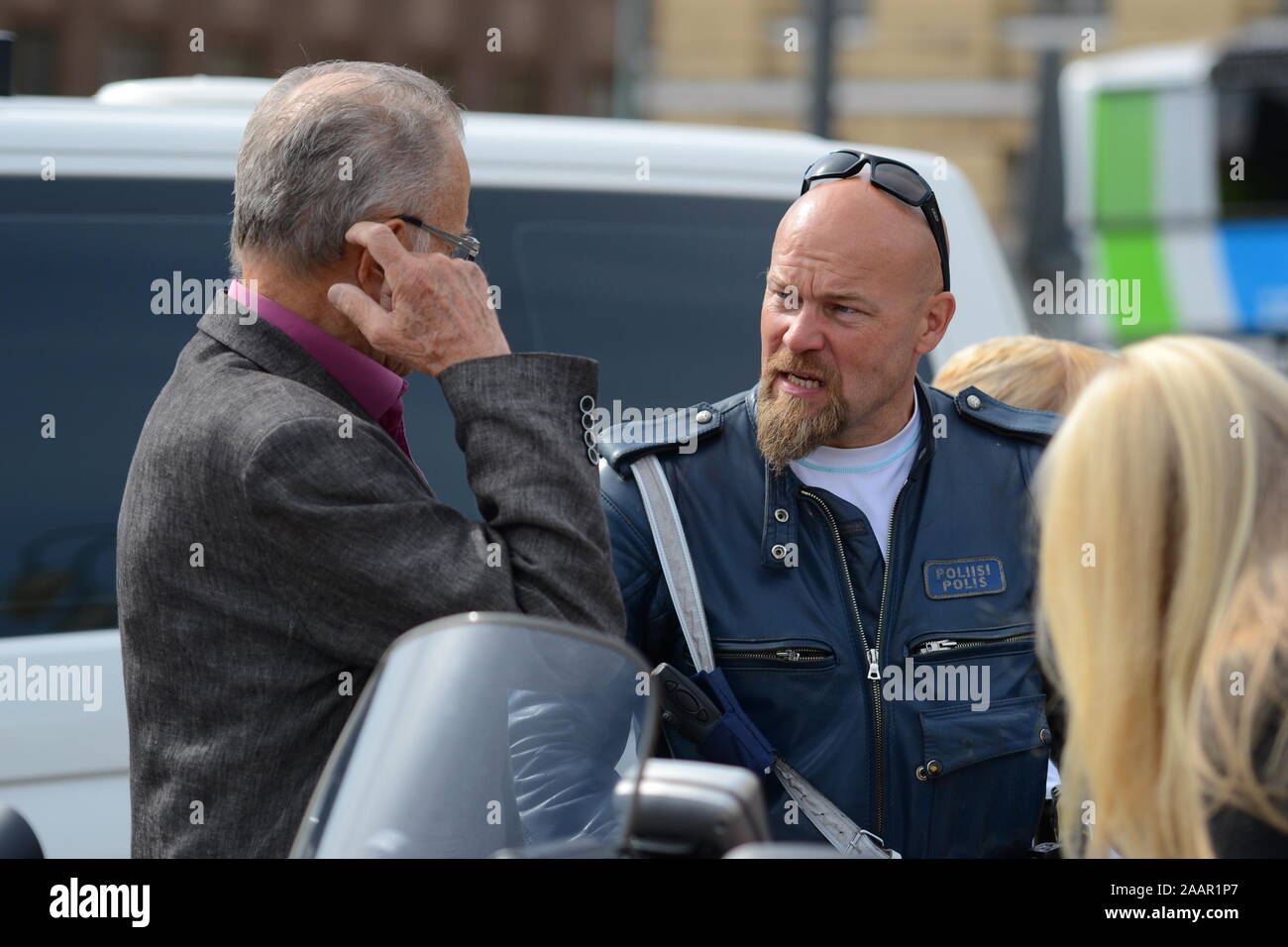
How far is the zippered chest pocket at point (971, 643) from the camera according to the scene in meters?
2.52

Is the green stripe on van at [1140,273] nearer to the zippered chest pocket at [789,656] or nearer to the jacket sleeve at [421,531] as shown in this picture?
the zippered chest pocket at [789,656]

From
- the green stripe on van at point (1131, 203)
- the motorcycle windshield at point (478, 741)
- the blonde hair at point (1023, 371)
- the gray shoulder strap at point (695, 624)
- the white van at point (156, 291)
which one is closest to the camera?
the motorcycle windshield at point (478, 741)

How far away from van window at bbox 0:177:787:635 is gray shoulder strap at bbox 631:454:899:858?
2.73 feet

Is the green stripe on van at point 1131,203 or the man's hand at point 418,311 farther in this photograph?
the green stripe on van at point 1131,203

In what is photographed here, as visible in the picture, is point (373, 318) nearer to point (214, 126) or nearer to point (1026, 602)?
point (1026, 602)

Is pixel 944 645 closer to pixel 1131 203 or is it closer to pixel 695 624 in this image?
pixel 695 624

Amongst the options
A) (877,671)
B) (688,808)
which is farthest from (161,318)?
(688,808)

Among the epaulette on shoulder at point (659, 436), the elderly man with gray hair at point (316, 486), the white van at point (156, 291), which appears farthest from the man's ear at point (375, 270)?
the white van at point (156, 291)

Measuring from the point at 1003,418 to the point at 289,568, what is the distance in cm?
129

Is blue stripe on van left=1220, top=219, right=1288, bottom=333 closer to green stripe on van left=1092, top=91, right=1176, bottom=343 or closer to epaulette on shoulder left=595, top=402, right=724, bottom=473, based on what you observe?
green stripe on van left=1092, top=91, right=1176, bottom=343

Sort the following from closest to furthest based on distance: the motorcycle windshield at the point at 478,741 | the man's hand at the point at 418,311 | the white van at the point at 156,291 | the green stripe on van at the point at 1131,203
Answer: the motorcycle windshield at the point at 478,741 → the man's hand at the point at 418,311 → the white van at the point at 156,291 → the green stripe on van at the point at 1131,203

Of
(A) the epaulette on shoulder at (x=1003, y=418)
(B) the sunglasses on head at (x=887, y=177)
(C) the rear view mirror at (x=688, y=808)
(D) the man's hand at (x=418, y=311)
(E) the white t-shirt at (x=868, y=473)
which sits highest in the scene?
(B) the sunglasses on head at (x=887, y=177)
